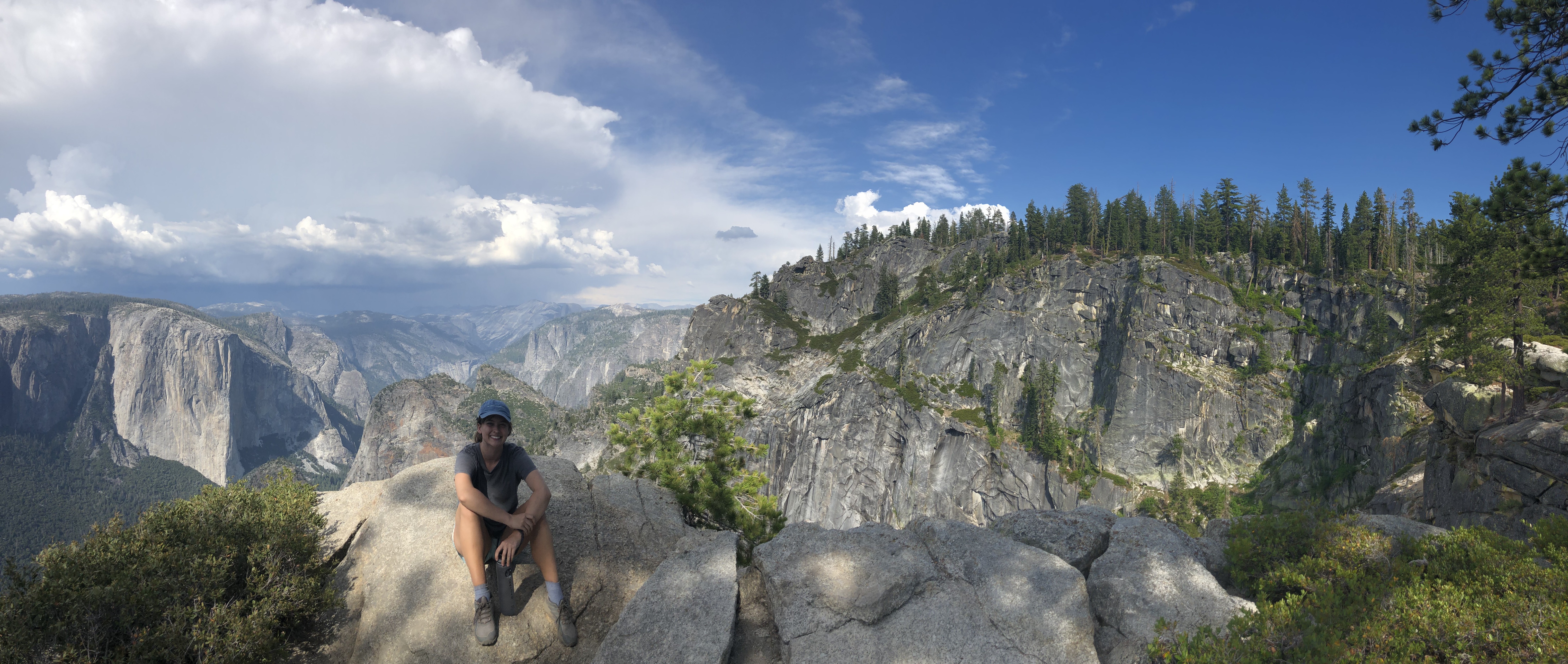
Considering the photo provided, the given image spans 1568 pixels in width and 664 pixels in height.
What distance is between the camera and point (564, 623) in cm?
736

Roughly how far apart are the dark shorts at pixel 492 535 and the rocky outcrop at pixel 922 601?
3858 mm

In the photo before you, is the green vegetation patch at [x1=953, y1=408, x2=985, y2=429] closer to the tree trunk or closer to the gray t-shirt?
the tree trunk

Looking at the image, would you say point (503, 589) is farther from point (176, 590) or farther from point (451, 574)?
point (176, 590)

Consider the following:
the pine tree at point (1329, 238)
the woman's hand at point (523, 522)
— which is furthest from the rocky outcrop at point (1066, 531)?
the pine tree at point (1329, 238)

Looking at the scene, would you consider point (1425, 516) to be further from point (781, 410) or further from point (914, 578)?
point (781, 410)

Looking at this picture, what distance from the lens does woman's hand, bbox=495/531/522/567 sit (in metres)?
7.06

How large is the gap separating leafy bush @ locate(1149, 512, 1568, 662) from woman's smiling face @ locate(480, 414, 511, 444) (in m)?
8.13

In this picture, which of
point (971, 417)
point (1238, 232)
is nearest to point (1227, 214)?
point (1238, 232)

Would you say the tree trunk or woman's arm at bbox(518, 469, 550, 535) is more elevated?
the tree trunk

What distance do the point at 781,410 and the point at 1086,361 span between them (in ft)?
209

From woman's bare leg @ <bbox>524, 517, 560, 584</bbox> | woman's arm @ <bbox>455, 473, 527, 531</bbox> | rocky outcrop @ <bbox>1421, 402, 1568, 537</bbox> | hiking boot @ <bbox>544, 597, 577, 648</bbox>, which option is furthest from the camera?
rocky outcrop @ <bbox>1421, 402, 1568, 537</bbox>

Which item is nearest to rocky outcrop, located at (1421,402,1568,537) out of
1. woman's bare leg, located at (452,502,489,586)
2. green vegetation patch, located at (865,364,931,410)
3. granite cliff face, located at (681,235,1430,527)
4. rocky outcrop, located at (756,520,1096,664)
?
rocky outcrop, located at (756,520,1096,664)

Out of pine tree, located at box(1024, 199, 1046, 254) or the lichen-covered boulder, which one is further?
pine tree, located at box(1024, 199, 1046, 254)

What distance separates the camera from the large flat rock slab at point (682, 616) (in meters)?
6.68
